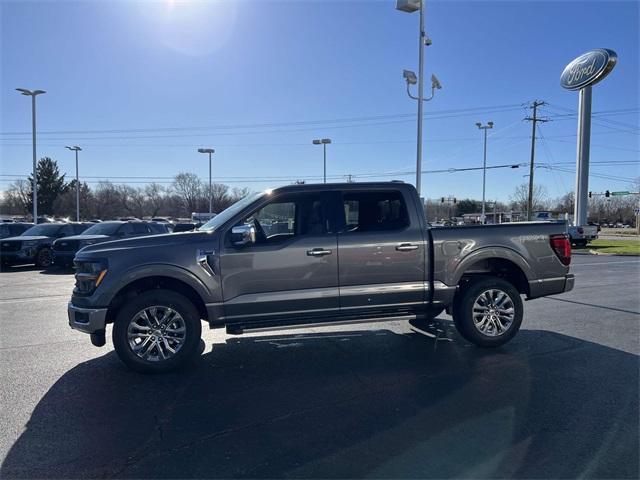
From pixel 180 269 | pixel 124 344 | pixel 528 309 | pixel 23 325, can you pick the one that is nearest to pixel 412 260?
pixel 180 269

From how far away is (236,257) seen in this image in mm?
5172

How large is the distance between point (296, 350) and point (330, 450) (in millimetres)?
2620

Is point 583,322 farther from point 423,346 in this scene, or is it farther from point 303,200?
point 303,200

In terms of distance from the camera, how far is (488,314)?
5965 millimetres

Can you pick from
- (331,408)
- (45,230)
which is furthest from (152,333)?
(45,230)

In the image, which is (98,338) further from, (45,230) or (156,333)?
(45,230)

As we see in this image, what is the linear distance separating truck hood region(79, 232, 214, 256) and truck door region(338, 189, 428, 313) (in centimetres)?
165

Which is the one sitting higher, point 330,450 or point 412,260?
point 412,260

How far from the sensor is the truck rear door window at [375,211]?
5.73 m

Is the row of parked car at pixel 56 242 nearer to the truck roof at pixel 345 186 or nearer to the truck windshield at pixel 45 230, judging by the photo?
the truck windshield at pixel 45 230

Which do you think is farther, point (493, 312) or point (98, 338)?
point (493, 312)

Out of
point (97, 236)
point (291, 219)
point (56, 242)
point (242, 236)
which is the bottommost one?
point (56, 242)

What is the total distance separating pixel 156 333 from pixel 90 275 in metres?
0.96

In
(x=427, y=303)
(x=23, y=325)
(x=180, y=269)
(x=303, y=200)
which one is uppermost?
(x=303, y=200)
